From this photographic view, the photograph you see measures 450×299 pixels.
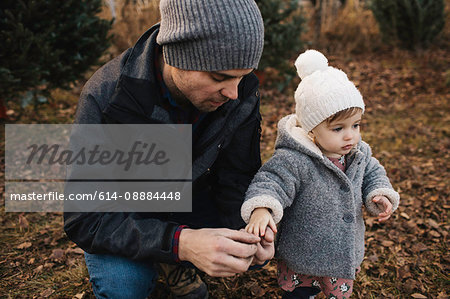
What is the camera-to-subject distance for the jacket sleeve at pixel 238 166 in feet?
7.32

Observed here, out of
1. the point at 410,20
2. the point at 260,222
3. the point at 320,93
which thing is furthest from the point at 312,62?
the point at 410,20

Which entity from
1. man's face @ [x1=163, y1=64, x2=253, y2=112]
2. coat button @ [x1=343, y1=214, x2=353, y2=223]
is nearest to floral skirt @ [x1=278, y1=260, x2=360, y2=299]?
coat button @ [x1=343, y1=214, x2=353, y2=223]

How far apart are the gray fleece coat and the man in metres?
0.26

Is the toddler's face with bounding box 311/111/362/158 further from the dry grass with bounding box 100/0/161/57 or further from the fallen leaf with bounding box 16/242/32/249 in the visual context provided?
the dry grass with bounding box 100/0/161/57

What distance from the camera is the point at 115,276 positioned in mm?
1919

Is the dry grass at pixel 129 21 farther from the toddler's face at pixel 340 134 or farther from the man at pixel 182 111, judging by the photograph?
the toddler's face at pixel 340 134

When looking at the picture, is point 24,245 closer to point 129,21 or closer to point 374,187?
point 374,187

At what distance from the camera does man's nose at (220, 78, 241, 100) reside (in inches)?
72.6

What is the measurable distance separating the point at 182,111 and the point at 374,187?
1.15 metres

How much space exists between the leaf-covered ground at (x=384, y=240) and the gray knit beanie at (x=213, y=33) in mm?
1657

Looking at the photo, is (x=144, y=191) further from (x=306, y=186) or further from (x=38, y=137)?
(x=38, y=137)

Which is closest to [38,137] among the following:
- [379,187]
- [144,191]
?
[144,191]

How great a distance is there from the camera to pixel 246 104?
2170 mm

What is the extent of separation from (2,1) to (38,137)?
1.61m
